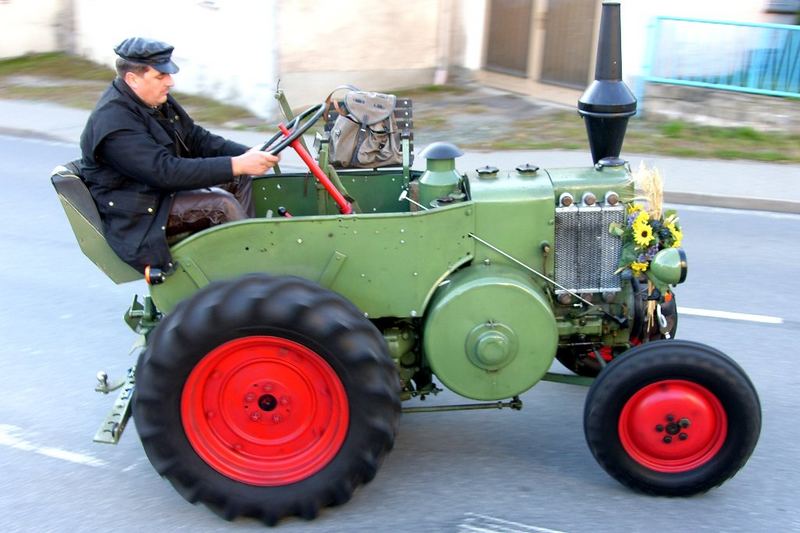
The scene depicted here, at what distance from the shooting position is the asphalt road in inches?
146

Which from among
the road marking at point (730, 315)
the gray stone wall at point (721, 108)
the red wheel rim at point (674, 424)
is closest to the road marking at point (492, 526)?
the red wheel rim at point (674, 424)

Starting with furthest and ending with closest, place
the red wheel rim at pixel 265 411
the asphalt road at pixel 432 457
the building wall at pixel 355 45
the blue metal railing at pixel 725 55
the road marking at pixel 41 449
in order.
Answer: the building wall at pixel 355 45
the blue metal railing at pixel 725 55
the road marking at pixel 41 449
the asphalt road at pixel 432 457
the red wheel rim at pixel 265 411

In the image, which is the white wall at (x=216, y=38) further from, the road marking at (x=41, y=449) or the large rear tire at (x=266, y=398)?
the large rear tire at (x=266, y=398)

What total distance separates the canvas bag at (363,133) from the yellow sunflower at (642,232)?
136 cm

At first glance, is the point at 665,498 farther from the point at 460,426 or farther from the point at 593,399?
the point at 460,426

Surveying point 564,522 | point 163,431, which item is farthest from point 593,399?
point 163,431

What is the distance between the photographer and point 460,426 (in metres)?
4.49

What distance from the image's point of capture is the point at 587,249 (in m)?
3.98

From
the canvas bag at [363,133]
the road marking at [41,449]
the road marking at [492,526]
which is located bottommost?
the road marking at [41,449]

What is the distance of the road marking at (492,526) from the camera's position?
3625 mm

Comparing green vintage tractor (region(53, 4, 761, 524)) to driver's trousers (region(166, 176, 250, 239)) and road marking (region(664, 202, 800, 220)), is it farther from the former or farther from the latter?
road marking (region(664, 202, 800, 220))

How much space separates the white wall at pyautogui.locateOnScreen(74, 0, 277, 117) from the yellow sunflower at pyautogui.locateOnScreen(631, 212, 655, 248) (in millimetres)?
9052

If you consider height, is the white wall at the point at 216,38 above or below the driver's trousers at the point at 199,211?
below

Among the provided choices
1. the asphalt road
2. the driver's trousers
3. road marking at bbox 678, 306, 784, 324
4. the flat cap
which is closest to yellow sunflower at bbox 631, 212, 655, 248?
the asphalt road
